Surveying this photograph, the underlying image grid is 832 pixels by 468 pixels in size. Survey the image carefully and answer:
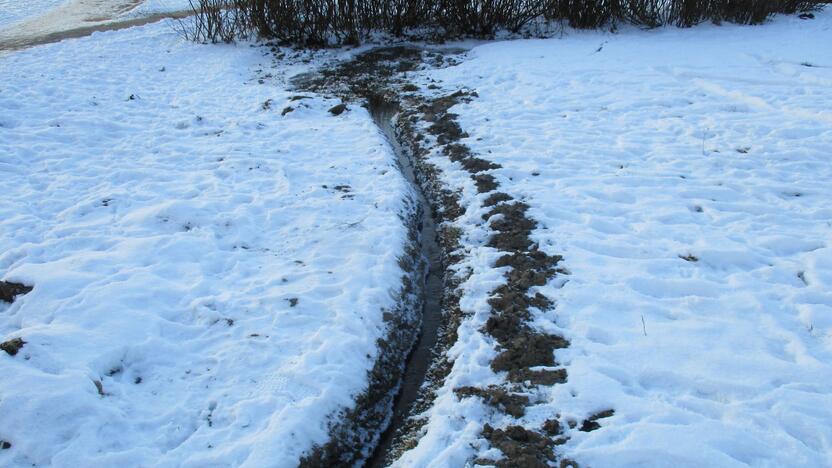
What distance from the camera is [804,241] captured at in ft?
14.6

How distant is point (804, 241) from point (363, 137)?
4.87m

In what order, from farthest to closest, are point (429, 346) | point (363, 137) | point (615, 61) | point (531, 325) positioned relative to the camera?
1. point (615, 61)
2. point (363, 137)
3. point (429, 346)
4. point (531, 325)

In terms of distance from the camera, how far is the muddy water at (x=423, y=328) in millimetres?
3672

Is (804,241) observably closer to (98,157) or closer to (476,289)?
(476,289)

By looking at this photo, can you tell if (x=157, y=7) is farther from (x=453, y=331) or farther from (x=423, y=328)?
(x=453, y=331)

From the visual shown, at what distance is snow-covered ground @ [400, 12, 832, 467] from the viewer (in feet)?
10.2

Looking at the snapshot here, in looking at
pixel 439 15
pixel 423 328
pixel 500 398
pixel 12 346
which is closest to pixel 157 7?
pixel 439 15

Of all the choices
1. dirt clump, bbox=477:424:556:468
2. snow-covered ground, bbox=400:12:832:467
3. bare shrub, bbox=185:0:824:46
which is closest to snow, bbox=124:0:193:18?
bare shrub, bbox=185:0:824:46

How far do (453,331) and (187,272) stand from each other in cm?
215

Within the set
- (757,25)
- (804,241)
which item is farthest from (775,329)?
(757,25)

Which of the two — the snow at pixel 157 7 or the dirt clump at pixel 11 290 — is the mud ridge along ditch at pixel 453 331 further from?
the snow at pixel 157 7

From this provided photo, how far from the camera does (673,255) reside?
447 centimetres

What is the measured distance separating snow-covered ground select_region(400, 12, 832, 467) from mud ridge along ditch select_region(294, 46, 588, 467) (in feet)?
0.35

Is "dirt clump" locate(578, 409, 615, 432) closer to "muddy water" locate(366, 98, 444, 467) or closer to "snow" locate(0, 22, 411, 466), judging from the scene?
"muddy water" locate(366, 98, 444, 467)
